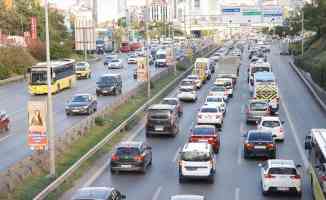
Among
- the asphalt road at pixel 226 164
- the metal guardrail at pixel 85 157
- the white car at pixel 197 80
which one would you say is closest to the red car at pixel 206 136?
the asphalt road at pixel 226 164

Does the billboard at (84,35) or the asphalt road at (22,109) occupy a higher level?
the billboard at (84,35)

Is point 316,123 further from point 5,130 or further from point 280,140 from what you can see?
point 5,130

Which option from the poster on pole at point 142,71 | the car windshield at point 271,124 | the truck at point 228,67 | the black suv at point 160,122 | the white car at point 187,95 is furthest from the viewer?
the truck at point 228,67

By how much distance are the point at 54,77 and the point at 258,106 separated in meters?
22.3

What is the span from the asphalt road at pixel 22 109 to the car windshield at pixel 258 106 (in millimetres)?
10610

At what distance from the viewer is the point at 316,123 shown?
46.0m

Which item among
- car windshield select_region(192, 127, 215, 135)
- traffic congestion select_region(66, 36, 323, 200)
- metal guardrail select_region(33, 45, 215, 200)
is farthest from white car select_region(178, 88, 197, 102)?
car windshield select_region(192, 127, 215, 135)

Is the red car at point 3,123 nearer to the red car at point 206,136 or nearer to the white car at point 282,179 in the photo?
the red car at point 206,136

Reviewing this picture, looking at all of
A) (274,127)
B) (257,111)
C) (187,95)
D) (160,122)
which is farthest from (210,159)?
(187,95)

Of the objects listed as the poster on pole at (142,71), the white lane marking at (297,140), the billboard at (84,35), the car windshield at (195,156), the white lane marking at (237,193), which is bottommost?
the white lane marking at (297,140)

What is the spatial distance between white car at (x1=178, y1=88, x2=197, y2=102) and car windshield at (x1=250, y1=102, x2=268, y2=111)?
→ 12829mm

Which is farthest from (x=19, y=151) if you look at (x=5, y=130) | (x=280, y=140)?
(x=280, y=140)

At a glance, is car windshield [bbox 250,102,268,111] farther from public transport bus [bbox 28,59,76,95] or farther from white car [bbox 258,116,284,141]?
public transport bus [bbox 28,59,76,95]

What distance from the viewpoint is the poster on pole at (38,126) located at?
2716cm
